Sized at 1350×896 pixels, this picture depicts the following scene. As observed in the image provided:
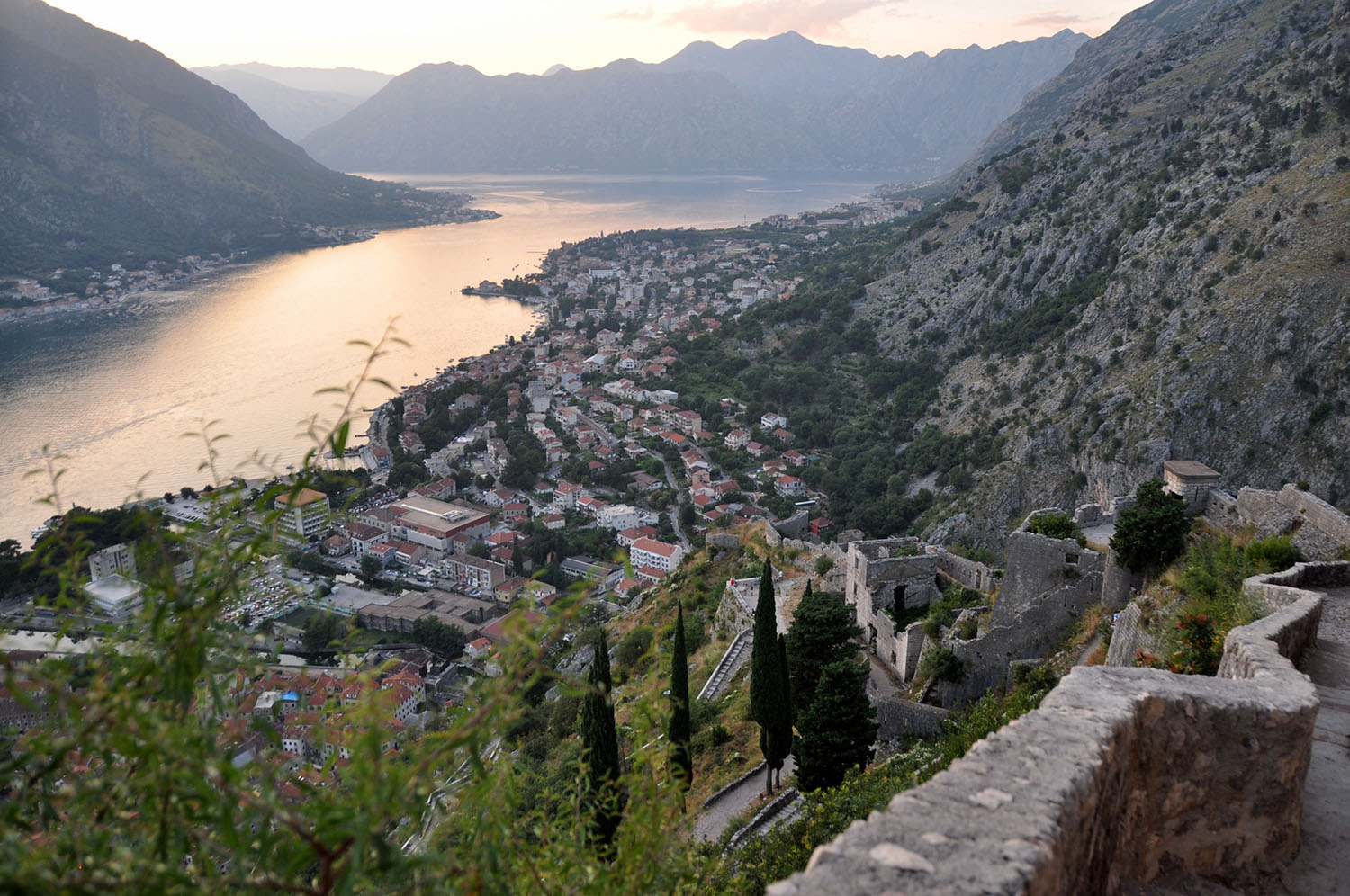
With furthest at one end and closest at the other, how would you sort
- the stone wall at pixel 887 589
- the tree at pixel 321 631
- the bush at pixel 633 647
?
1. the tree at pixel 321 631
2. the bush at pixel 633 647
3. the stone wall at pixel 887 589

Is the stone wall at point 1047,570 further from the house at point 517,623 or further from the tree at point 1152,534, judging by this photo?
the house at point 517,623

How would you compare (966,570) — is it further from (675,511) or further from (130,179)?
(130,179)

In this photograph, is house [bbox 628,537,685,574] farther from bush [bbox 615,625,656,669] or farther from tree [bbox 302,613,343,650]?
bush [bbox 615,625,656,669]

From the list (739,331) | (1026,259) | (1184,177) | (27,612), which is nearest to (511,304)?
(739,331)

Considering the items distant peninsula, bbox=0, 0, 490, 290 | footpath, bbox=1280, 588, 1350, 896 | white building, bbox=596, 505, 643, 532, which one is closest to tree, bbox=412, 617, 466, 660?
white building, bbox=596, 505, 643, 532

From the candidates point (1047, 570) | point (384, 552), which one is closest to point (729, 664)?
point (1047, 570)

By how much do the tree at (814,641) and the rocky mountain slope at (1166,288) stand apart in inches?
599

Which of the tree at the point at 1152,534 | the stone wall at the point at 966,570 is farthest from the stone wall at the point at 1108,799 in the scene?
the stone wall at the point at 966,570

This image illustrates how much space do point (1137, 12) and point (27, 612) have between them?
112970 millimetres

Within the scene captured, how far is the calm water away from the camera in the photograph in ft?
127

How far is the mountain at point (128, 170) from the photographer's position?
3450 inches

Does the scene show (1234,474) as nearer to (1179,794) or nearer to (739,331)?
(1179,794)

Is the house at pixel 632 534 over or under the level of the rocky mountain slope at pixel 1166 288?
under

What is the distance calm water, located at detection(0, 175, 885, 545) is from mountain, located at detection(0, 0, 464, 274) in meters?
13.2
